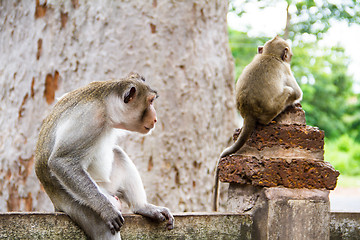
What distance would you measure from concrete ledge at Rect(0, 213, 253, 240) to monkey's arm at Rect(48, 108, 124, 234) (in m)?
0.18

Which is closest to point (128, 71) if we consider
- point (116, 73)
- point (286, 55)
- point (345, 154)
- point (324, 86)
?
point (116, 73)

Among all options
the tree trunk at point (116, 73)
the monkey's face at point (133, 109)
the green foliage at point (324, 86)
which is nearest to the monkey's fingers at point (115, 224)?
the monkey's face at point (133, 109)

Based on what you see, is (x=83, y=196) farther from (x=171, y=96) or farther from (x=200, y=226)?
(x=171, y=96)

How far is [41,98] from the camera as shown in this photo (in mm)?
5227

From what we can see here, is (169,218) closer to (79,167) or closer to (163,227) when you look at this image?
(163,227)

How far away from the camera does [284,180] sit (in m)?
3.01

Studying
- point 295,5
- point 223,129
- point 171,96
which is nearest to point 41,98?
point 171,96

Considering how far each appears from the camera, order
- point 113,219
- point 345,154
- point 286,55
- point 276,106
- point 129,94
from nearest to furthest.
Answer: point 113,219 → point 129,94 → point 276,106 → point 286,55 → point 345,154

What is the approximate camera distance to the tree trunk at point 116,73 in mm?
5113

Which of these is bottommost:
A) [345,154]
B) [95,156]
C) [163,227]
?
[163,227]

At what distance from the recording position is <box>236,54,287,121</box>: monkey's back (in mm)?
3184

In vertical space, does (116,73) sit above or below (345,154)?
above

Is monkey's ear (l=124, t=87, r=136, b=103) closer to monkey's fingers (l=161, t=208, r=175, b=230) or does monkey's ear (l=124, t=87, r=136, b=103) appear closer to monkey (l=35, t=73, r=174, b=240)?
monkey (l=35, t=73, r=174, b=240)

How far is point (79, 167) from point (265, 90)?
1386 mm
